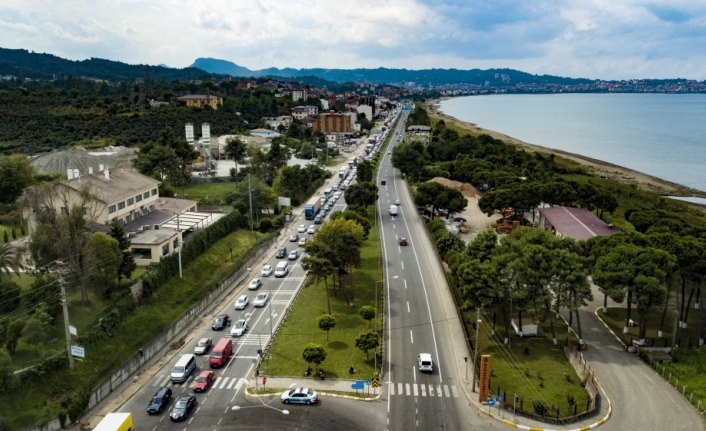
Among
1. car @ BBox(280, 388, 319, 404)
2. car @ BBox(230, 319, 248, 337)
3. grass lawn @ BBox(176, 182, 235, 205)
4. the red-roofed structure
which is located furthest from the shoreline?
car @ BBox(280, 388, 319, 404)

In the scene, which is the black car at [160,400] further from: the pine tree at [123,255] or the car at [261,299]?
the car at [261,299]

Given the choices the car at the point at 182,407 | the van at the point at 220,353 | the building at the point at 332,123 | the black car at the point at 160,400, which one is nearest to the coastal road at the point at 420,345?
the van at the point at 220,353

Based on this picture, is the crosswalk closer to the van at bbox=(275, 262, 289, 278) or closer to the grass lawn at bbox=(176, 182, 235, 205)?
the van at bbox=(275, 262, 289, 278)

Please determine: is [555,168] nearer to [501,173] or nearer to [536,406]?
[501,173]

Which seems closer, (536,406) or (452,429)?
(452,429)

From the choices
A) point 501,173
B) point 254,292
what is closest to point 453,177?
point 501,173

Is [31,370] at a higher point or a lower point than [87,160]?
lower
